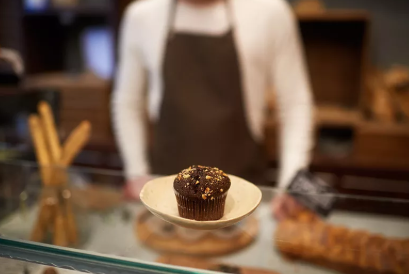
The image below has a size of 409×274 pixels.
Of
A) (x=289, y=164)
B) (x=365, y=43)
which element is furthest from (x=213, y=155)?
(x=365, y=43)

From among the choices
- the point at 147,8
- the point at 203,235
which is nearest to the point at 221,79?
the point at 147,8

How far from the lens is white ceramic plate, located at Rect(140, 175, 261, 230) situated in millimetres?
583

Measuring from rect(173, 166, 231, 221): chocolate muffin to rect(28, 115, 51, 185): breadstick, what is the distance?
478 millimetres

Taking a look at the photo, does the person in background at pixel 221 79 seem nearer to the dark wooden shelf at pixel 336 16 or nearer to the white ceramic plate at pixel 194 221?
the white ceramic plate at pixel 194 221

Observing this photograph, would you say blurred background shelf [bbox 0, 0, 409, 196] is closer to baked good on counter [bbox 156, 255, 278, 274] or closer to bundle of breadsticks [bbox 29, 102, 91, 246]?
bundle of breadsticks [bbox 29, 102, 91, 246]

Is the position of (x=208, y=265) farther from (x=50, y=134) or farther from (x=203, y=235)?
(x=50, y=134)

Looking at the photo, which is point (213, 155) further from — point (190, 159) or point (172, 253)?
point (172, 253)

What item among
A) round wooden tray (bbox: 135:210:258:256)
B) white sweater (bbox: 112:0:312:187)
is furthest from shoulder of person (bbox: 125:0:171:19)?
round wooden tray (bbox: 135:210:258:256)

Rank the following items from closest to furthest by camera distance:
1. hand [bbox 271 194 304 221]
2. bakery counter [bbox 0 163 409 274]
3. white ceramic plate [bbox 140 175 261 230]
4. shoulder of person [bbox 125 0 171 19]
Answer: white ceramic plate [bbox 140 175 261 230], bakery counter [bbox 0 163 409 274], hand [bbox 271 194 304 221], shoulder of person [bbox 125 0 171 19]

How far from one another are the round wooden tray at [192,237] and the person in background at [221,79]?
428mm

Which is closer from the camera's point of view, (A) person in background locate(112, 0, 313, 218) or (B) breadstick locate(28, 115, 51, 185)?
(B) breadstick locate(28, 115, 51, 185)

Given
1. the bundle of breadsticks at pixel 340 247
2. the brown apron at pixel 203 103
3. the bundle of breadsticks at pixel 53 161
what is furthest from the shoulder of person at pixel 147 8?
the bundle of breadsticks at pixel 340 247

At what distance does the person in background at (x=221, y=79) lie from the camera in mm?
1394

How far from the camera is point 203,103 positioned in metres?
1.38
